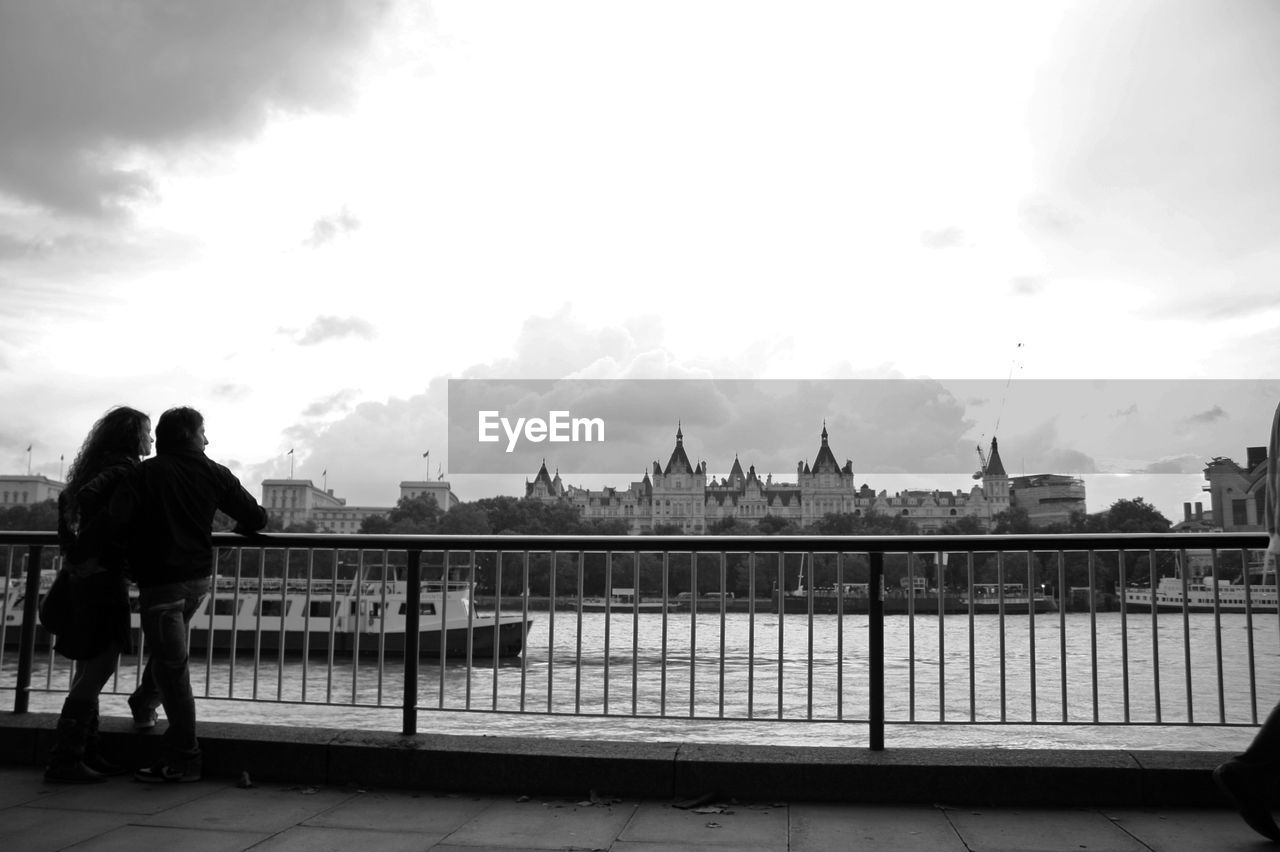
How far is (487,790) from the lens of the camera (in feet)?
14.8

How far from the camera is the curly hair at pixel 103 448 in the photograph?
4.77m

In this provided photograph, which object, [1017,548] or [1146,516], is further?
[1146,516]

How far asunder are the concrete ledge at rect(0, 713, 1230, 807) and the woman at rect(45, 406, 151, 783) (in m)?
0.29

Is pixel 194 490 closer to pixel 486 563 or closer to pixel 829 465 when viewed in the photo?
pixel 486 563

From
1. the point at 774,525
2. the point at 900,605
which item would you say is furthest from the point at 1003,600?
the point at 774,525

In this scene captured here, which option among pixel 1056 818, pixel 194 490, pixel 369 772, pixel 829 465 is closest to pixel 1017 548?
pixel 1056 818

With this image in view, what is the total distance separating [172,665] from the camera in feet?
15.1

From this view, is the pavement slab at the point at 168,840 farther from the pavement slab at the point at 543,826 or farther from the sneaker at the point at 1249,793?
the sneaker at the point at 1249,793

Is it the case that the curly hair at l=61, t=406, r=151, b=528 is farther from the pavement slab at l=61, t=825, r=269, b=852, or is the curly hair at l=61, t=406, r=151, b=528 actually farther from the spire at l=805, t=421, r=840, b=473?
the spire at l=805, t=421, r=840, b=473

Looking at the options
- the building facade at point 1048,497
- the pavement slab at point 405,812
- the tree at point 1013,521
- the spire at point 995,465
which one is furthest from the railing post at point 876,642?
the spire at point 995,465

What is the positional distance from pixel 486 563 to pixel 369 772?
132 cm

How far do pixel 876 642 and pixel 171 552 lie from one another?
3143 millimetres

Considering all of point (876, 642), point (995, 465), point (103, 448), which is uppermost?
point (995, 465)

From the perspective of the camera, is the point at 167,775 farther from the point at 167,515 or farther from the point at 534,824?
the point at 534,824
